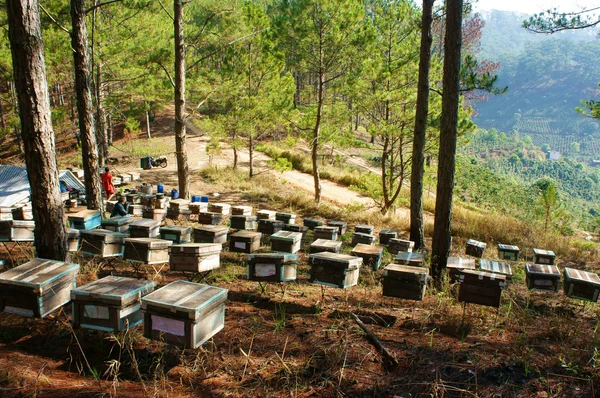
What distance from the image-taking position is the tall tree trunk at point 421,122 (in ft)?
34.4

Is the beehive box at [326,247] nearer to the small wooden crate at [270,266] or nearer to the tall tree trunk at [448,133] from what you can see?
the small wooden crate at [270,266]

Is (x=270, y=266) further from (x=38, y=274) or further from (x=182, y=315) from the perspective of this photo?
(x=38, y=274)

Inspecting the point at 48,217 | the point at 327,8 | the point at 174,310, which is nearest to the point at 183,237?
the point at 48,217

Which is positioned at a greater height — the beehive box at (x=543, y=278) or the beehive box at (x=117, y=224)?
the beehive box at (x=117, y=224)

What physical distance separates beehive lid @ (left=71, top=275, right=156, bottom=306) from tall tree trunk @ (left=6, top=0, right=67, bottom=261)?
2.08m

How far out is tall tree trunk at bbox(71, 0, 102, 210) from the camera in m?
9.43

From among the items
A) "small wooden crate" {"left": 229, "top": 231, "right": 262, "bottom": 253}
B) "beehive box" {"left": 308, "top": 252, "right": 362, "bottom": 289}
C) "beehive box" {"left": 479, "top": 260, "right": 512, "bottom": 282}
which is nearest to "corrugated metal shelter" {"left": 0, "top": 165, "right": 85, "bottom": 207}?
"small wooden crate" {"left": 229, "top": 231, "right": 262, "bottom": 253}

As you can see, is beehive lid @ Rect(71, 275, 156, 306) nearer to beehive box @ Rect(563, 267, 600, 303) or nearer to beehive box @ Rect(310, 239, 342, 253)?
beehive box @ Rect(310, 239, 342, 253)

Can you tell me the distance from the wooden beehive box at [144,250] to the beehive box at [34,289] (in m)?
1.83

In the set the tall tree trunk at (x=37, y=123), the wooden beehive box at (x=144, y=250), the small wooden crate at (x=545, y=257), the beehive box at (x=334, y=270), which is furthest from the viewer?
the small wooden crate at (x=545, y=257)

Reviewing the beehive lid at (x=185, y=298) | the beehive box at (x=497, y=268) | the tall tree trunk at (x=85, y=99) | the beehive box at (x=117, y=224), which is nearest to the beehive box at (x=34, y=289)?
the beehive lid at (x=185, y=298)

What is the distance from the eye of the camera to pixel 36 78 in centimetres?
591

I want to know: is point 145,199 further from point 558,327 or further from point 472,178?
point 472,178

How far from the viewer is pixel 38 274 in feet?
16.5
